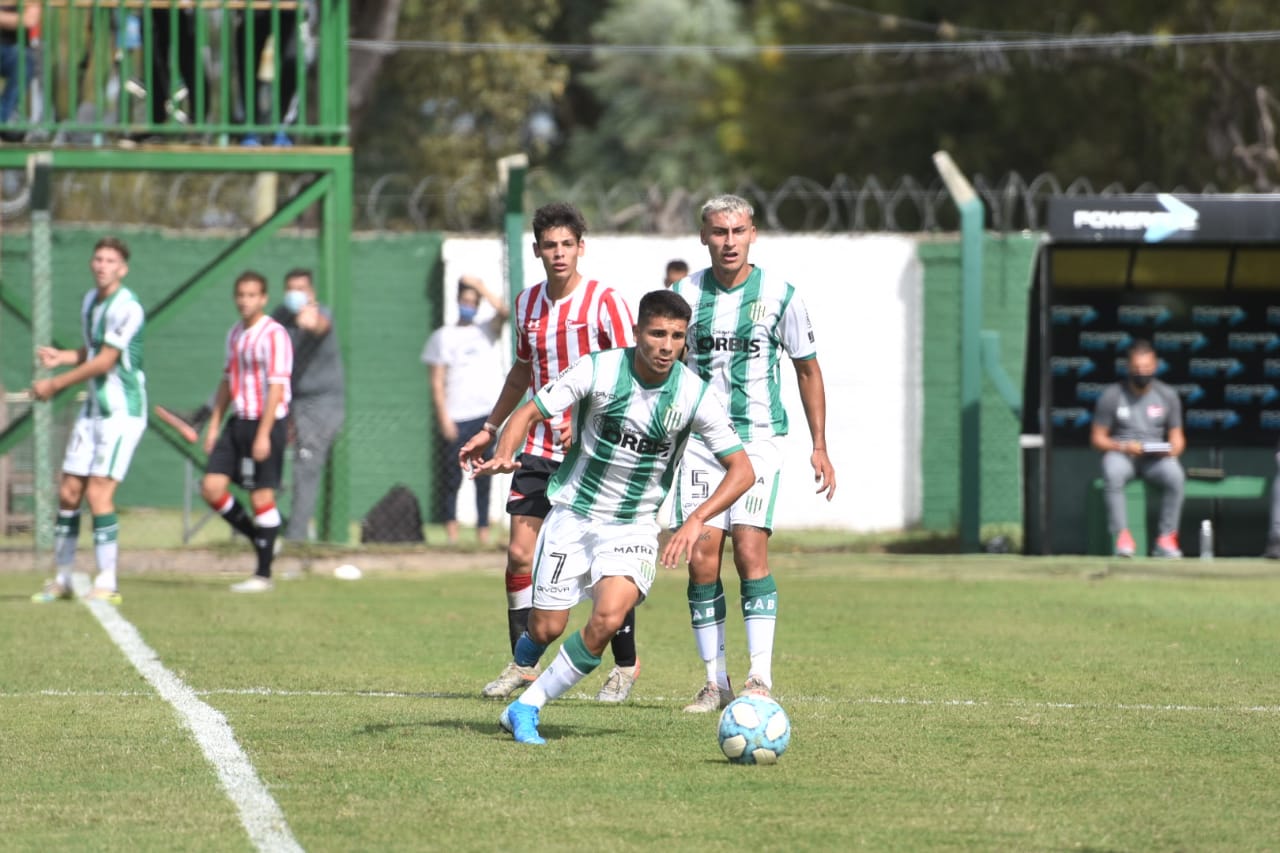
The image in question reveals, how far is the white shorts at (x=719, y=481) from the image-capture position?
28.3ft

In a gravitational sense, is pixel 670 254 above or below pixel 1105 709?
above

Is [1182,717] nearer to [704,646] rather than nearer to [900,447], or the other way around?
[704,646]

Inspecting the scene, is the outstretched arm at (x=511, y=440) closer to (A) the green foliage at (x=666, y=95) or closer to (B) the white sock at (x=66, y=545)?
(B) the white sock at (x=66, y=545)

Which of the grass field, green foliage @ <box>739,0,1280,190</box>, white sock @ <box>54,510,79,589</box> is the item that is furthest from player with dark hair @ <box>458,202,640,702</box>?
green foliage @ <box>739,0,1280,190</box>

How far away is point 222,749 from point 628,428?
5.98 feet

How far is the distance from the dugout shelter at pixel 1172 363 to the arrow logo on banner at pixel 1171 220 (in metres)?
0.47

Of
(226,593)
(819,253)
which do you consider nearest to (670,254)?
(819,253)

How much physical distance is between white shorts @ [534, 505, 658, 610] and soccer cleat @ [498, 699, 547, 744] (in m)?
0.39

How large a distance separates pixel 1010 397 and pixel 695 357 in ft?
28.5

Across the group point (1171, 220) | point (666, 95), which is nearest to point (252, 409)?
point (1171, 220)

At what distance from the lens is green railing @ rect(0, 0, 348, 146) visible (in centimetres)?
1633

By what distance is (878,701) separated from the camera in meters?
8.92

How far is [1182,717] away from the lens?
851 centimetres

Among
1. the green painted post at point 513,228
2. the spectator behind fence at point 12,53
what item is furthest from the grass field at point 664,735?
the spectator behind fence at point 12,53
